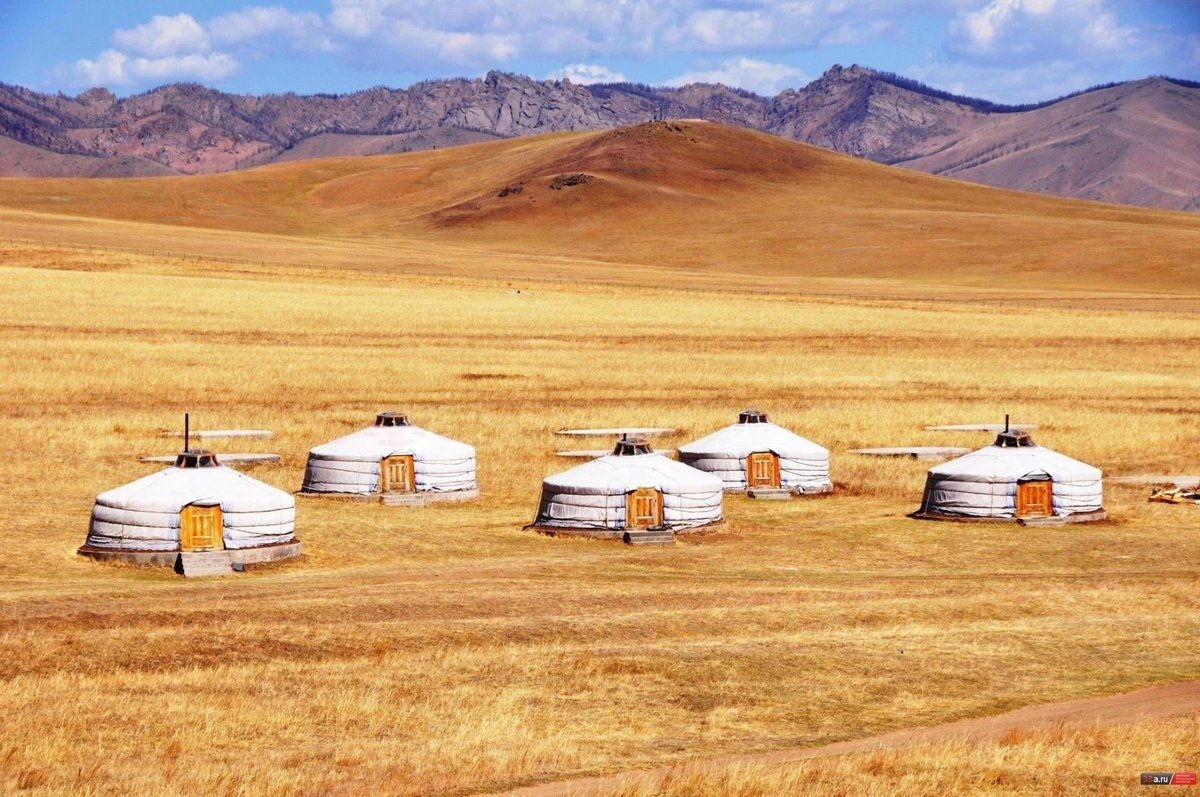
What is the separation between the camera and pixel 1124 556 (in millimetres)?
35312

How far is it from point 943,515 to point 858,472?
23.4ft

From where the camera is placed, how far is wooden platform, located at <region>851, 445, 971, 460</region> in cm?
4959

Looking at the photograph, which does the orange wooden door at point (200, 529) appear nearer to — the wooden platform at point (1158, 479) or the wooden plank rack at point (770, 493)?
the wooden plank rack at point (770, 493)

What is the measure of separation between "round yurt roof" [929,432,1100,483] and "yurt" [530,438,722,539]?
6.55 m

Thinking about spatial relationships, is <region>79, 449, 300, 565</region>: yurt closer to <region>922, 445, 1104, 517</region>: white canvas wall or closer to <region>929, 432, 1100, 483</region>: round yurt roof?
<region>922, 445, 1104, 517</region>: white canvas wall

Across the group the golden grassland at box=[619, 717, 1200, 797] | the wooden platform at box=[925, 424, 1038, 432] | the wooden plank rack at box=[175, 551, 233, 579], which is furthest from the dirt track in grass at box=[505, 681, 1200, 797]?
the wooden platform at box=[925, 424, 1038, 432]

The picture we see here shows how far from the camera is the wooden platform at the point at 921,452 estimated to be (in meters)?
49.6

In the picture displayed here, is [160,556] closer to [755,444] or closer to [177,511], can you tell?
[177,511]

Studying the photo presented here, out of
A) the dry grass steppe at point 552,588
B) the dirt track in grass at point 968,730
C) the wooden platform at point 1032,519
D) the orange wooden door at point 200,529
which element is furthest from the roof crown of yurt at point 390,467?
the dirt track in grass at point 968,730

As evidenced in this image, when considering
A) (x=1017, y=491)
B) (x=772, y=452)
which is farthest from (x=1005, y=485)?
(x=772, y=452)

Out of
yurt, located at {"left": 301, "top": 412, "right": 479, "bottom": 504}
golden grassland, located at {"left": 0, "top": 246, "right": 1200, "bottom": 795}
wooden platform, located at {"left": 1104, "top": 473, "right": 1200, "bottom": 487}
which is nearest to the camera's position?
golden grassland, located at {"left": 0, "top": 246, "right": 1200, "bottom": 795}

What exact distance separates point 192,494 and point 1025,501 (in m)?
19.0

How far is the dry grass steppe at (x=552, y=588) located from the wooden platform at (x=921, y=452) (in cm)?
114

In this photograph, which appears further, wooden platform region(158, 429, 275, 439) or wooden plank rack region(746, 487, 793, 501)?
wooden platform region(158, 429, 275, 439)
